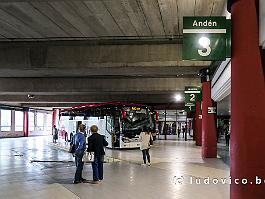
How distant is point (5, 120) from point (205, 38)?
45.8m

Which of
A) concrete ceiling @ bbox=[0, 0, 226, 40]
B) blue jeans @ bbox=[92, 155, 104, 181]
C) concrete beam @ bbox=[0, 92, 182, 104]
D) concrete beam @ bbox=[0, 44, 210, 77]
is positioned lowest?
blue jeans @ bbox=[92, 155, 104, 181]

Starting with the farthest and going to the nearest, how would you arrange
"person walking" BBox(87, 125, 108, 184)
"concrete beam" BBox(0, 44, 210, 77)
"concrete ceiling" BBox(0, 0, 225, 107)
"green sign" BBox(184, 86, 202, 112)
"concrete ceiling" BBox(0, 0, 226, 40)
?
"green sign" BBox(184, 86, 202, 112) < "concrete beam" BBox(0, 44, 210, 77) < "person walking" BBox(87, 125, 108, 184) < "concrete ceiling" BBox(0, 0, 225, 107) < "concrete ceiling" BBox(0, 0, 226, 40)

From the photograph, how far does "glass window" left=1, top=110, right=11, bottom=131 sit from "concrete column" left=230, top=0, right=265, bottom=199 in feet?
148

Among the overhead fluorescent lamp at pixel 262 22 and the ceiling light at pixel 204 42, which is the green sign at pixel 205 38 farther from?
the overhead fluorescent lamp at pixel 262 22

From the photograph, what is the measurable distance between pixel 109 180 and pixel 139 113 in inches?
614

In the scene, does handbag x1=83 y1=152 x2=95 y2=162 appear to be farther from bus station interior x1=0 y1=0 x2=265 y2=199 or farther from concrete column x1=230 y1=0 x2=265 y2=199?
concrete column x1=230 y1=0 x2=265 y2=199

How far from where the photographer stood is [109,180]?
10.9 metres

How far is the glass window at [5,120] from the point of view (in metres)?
47.3

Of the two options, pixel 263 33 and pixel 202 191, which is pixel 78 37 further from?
pixel 263 33

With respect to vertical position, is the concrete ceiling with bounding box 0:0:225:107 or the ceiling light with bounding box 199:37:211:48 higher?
the concrete ceiling with bounding box 0:0:225:107

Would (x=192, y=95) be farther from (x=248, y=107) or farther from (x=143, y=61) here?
(x=248, y=107)

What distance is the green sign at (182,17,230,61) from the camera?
633cm

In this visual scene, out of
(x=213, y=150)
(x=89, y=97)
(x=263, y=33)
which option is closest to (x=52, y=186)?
(x=263, y=33)

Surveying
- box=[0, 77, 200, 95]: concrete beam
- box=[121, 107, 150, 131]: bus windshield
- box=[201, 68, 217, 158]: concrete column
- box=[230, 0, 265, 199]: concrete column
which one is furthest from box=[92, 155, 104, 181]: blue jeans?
box=[121, 107, 150, 131]: bus windshield
